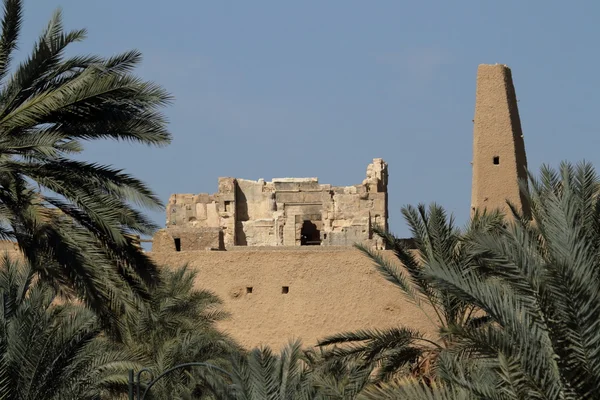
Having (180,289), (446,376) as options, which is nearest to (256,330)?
(180,289)

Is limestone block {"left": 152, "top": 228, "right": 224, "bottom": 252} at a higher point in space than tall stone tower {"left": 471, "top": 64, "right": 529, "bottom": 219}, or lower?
lower

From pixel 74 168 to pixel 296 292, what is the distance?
1201 centimetres

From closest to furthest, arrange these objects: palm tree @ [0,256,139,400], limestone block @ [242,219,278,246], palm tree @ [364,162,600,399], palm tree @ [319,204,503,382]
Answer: palm tree @ [364,162,600,399] → palm tree @ [0,256,139,400] → palm tree @ [319,204,503,382] → limestone block @ [242,219,278,246]

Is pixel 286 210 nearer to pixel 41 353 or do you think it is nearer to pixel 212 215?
pixel 212 215

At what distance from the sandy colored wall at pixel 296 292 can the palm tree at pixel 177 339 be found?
7.69ft

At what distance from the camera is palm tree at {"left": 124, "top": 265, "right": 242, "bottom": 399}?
19.8m

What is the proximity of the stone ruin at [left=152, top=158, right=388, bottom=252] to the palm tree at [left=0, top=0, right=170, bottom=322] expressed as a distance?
19.4 meters

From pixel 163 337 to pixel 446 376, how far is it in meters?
9.66

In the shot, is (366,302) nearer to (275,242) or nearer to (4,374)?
(275,242)

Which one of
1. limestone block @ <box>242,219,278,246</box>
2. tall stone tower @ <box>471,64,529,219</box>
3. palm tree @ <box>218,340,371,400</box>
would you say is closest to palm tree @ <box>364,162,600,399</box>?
palm tree @ <box>218,340,371,400</box>

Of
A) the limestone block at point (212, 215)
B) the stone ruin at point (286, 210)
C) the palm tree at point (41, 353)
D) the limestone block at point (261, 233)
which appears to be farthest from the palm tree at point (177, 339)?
the limestone block at point (212, 215)

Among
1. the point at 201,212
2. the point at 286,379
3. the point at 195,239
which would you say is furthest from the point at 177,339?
the point at 201,212

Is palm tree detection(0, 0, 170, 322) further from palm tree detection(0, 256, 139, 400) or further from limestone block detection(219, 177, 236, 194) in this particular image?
limestone block detection(219, 177, 236, 194)

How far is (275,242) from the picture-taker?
3472 cm
